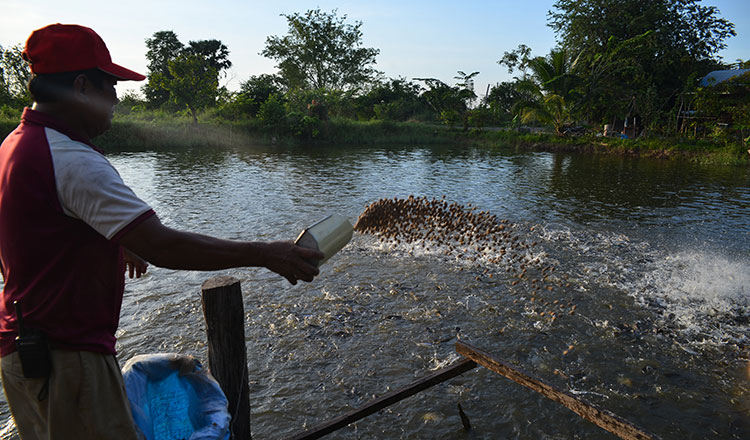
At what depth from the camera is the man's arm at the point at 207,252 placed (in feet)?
4.51

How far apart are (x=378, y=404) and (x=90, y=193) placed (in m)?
2.21

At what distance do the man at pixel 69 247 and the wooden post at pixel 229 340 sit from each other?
0.78m

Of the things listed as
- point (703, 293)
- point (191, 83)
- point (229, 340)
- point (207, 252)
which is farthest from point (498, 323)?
point (191, 83)

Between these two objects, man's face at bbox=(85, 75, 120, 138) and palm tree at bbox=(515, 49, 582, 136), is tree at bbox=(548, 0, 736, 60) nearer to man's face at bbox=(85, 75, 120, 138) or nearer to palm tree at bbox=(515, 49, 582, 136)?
palm tree at bbox=(515, 49, 582, 136)

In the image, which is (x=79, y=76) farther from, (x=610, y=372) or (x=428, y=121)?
(x=428, y=121)

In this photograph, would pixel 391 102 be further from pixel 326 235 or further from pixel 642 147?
pixel 326 235

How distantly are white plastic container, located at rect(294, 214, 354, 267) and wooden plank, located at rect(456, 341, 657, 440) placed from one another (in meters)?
1.64

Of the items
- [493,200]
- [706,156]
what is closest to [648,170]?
[706,156]

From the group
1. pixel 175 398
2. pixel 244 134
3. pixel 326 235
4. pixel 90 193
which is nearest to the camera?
pixel 90 193

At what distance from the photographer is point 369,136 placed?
3144 centimetres

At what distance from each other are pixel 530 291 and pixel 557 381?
212 centimetres

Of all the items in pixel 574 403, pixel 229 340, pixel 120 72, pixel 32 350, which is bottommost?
pixel 574 403

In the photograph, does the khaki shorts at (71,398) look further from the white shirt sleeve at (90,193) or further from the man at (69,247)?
the white shirt sleeve at (90,193)

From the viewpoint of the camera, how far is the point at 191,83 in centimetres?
2730
